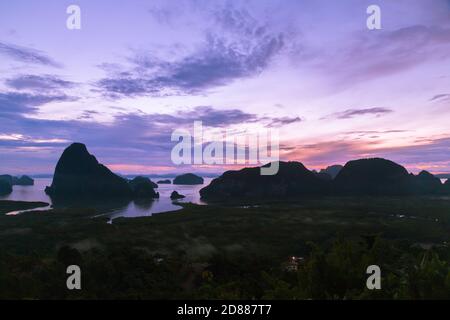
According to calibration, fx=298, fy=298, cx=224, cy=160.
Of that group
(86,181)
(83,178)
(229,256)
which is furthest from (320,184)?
(229,256)

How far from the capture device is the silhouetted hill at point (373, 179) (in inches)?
5778

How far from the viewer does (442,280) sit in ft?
39.8

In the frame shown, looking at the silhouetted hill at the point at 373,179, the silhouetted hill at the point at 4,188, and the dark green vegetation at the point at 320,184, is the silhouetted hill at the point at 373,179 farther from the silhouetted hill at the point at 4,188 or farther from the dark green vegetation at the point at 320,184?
the silhouetted hill at the point at 4,188

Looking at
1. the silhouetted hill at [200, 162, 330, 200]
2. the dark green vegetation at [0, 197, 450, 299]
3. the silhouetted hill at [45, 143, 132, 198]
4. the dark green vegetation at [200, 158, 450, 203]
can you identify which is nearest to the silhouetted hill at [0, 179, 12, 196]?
the silhouetted hill at [45, 143, 132, 198]

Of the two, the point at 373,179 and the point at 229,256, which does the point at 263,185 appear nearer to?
the point at 373,179

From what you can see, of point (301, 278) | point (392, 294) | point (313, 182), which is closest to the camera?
point (392, 294)

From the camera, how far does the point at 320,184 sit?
150m

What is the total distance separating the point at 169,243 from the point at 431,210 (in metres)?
69.2

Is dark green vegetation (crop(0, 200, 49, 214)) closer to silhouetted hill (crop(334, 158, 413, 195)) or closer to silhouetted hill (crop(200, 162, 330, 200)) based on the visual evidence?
silhouetted hill (crop(200, 162, 330, 200))

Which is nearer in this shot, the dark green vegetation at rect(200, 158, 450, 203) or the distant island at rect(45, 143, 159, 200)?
the dark green vegetation at rect(200, 158, 450, 203)

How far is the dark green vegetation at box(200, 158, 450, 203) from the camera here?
13950 cm

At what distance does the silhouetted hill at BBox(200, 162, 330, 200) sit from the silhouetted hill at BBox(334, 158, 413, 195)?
1145 cm
